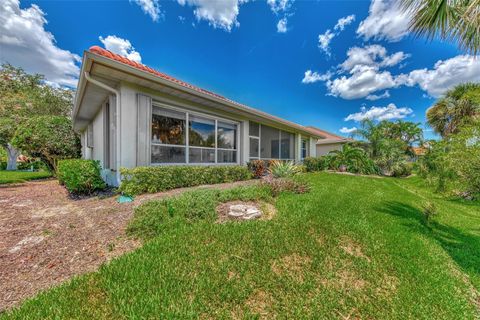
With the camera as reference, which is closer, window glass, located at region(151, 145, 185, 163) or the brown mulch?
the brown mulch

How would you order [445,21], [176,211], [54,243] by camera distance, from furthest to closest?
[445,21] → [176,211] → [54,243]

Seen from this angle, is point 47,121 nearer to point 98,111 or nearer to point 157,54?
point 98,111

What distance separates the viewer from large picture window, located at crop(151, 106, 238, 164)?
6.89 metres

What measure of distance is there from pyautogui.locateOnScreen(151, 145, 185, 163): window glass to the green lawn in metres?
2.99

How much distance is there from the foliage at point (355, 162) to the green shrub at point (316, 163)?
0.74 metres

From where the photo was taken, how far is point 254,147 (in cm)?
1135

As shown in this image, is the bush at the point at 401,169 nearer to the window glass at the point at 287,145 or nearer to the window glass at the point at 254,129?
the window glass at the point at 287,145

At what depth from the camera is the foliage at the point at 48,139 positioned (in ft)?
27.5

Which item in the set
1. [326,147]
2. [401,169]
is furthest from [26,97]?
[401,169]

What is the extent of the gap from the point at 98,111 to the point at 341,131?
31964mm

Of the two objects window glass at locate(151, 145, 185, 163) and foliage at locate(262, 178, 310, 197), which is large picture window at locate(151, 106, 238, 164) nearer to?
window glass at locate(151, 145, 185, 163)

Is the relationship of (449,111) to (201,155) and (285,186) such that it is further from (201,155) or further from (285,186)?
(201,155)

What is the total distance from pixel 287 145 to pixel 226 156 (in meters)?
6.46

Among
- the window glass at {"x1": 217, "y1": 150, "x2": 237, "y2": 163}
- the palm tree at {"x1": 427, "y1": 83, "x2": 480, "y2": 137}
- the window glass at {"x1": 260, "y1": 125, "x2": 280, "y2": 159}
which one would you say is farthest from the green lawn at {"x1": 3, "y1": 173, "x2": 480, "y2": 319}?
the palm tree at {"x1": 427, "y1": 83, "x2": 480, "y2": 137}
